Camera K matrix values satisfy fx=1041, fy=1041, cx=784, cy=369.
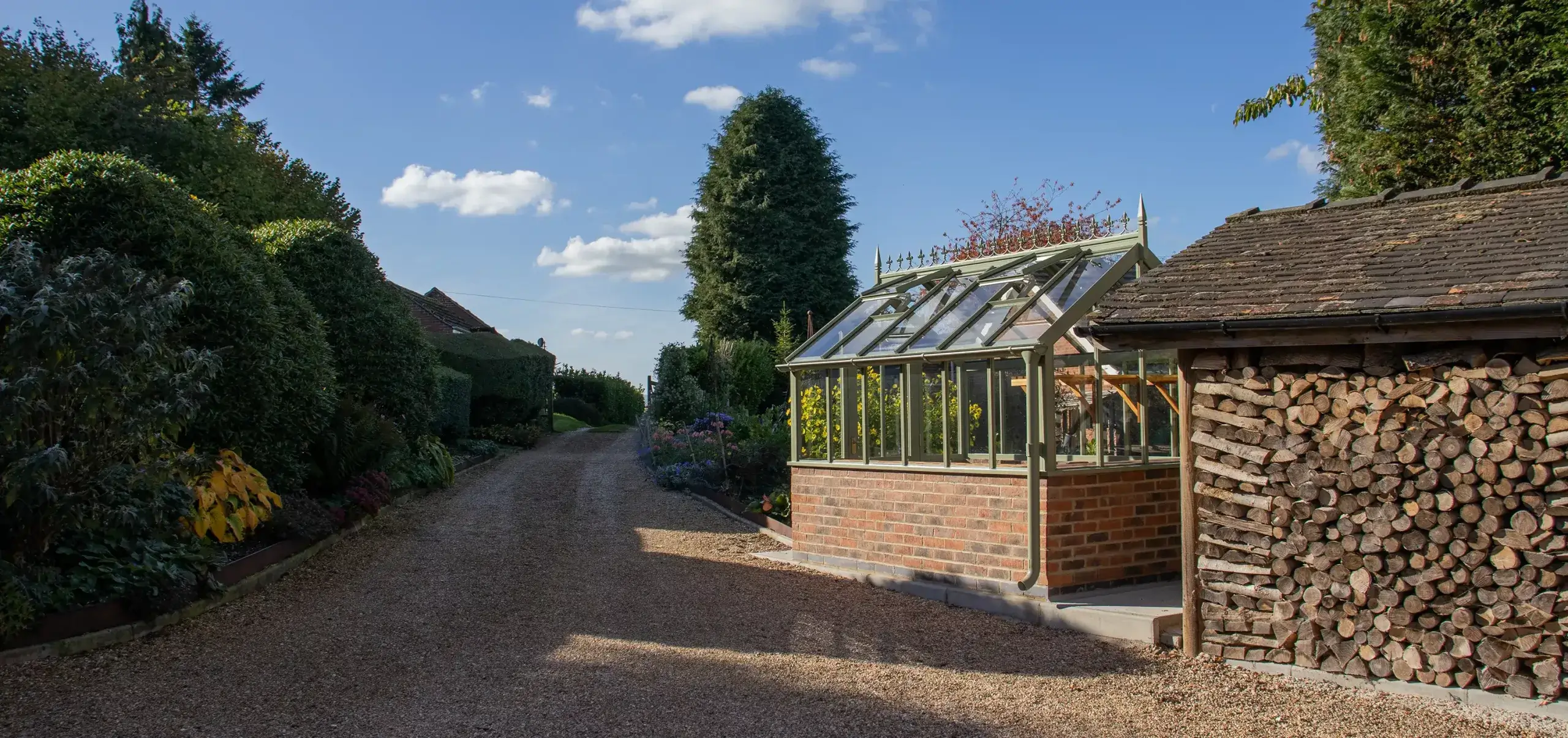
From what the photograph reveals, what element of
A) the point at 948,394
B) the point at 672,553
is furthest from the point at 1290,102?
the point at 672,553

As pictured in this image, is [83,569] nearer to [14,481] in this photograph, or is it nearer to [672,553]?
[14,481]

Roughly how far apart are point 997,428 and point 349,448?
8.32 m

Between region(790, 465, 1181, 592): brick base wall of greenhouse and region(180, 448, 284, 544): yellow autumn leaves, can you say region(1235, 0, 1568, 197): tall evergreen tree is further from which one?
region(180, 448, 284, 544): yellow autumn leaves

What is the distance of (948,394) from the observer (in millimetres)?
9797

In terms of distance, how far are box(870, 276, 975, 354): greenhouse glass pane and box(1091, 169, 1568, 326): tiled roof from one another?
9.78 feet

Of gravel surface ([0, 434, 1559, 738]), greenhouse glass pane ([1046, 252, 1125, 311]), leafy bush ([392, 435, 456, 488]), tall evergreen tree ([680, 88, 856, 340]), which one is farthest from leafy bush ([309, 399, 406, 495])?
tall evergreen tree ([680, 88, 856, 340])

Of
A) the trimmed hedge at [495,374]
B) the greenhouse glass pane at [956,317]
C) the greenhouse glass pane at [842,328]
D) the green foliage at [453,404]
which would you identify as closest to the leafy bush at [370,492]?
the greenhouse glass pane at [842,328]

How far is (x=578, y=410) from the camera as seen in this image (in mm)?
36688

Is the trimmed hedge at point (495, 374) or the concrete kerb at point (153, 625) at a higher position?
the trimmed hedge at point (495, 374)

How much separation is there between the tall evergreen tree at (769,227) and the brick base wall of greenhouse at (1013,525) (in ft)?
68.1

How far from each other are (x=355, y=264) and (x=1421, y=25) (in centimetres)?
1372

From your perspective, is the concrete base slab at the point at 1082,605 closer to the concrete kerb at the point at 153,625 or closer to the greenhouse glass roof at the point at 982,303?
the greenhouse glass roof at the point at 982,303

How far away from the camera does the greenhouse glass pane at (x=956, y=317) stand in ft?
32.2

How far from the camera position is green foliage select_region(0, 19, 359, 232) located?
1689cm
